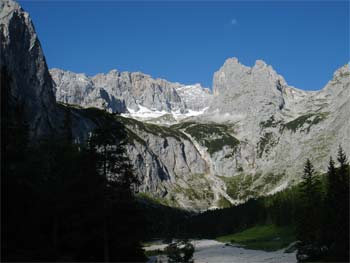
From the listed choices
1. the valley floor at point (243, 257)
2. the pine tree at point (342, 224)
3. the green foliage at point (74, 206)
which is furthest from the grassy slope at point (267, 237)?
the green foliage at point (74, 206)

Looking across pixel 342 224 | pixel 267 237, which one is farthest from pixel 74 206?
pixel 267 237

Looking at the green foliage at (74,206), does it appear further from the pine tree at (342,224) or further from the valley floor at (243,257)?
the pine tree at (342,224)

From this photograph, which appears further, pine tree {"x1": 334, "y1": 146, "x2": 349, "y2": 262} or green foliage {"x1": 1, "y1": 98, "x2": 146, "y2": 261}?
pine tree {"x1": 334, "y1": 146, "x2": 349, "y2": 262}

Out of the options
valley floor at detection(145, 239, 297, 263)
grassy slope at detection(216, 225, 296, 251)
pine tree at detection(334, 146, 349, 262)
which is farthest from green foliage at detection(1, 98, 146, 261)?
grassy slope at detection(216, 225, 296, 251)

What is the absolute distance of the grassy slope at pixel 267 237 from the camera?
128m

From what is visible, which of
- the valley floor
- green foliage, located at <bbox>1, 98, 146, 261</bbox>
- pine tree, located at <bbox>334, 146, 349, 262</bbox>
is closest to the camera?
green foliage, located at <bbox>1, 98, 146, 261</bbox>

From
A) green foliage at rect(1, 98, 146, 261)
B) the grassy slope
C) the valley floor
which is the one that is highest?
green foliage at rect(1, 98, 146, 261)

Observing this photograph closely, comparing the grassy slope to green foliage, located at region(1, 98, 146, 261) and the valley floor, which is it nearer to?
the valley floor

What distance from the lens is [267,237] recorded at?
15362 cm

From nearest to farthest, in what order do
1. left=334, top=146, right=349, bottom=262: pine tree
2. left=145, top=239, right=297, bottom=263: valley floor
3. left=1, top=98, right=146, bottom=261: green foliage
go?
1. left=1, top=98, right=146, bottom=261: green foliage
2. left=334, top=146, right=349, bottom=262: pine tree
3. left=145, top=239, right=297, bottom=263: valley floor

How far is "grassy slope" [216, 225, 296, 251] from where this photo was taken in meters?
128

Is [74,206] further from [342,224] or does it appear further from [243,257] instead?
[243,257]

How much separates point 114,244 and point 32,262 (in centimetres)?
883

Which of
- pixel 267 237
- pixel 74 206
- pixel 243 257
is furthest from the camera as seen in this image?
pixel 267 237
